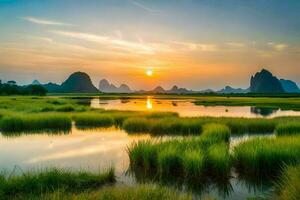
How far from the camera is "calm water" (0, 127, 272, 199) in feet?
44.4

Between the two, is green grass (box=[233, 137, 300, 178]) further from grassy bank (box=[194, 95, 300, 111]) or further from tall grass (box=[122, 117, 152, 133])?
grassy bank (box=[194, 95, 300, 111])

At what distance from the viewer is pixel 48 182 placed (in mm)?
11719

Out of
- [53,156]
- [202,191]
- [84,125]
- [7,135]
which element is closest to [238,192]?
[202,191]

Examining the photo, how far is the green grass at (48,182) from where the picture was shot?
36.3ft

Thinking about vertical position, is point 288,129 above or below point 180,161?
above

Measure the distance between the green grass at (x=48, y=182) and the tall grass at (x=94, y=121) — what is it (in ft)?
68.9

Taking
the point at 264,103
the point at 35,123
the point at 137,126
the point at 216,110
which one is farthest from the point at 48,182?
the point at 264,103

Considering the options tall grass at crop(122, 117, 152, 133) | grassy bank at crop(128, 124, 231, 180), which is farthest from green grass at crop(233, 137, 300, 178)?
tall grass at crop(122, 117, 152, 133)

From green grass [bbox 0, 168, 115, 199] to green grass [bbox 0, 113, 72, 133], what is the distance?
59.6 feet

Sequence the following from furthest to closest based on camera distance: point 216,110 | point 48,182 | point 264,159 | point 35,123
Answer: point 216,110 < point 35,123 < point 264,159 < point 48,182

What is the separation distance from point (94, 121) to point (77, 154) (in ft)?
50.5

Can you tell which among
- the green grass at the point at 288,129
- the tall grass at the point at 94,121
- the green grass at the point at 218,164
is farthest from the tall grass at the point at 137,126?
the green grass at the point at 218,164

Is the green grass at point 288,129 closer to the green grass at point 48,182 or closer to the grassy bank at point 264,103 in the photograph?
the green grass at point 48,182

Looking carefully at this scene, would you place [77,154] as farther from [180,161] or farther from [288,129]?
[288,129]
